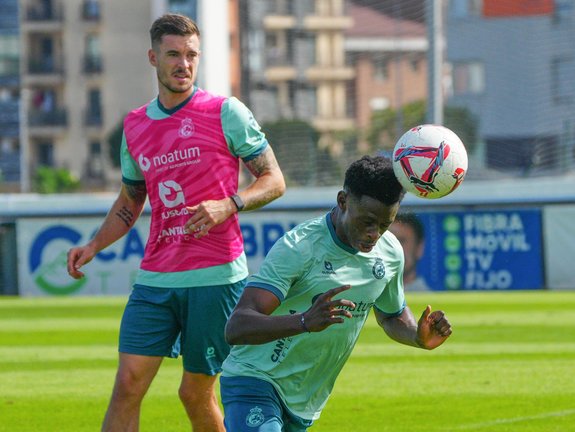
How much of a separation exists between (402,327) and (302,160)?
18.3 m

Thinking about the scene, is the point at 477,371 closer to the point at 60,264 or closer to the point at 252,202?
the point at 252,202

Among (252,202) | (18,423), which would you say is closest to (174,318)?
(252,202)

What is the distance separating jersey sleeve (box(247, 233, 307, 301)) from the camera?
4.96m

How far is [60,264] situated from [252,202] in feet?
Result: 51.1

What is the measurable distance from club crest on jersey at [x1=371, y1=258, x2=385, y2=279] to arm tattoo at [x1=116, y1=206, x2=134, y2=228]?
2.19 metres

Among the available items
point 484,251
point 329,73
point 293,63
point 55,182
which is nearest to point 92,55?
point 55,182

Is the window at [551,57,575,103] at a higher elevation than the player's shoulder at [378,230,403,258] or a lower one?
higher

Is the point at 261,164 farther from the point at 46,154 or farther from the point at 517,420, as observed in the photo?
the point at 46,154

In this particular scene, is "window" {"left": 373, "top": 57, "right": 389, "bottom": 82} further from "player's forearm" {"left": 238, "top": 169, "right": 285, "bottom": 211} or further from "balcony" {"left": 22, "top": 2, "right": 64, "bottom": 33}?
"balcony" {"left": 22, "top": 2, "right": 64, "bottom": 33}

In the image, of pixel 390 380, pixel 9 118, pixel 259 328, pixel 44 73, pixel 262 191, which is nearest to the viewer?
pixel 259 328

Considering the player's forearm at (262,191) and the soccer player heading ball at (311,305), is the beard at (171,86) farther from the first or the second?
the soccer player heading ball at (311,305)

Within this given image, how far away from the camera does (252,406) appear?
5125 mm

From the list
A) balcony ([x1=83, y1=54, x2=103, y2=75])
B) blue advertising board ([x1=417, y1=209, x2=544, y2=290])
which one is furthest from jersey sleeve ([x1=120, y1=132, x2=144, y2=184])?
balcony ([x1=83, y1=54, x2=103, y2=75])

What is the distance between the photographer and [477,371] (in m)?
11.2
